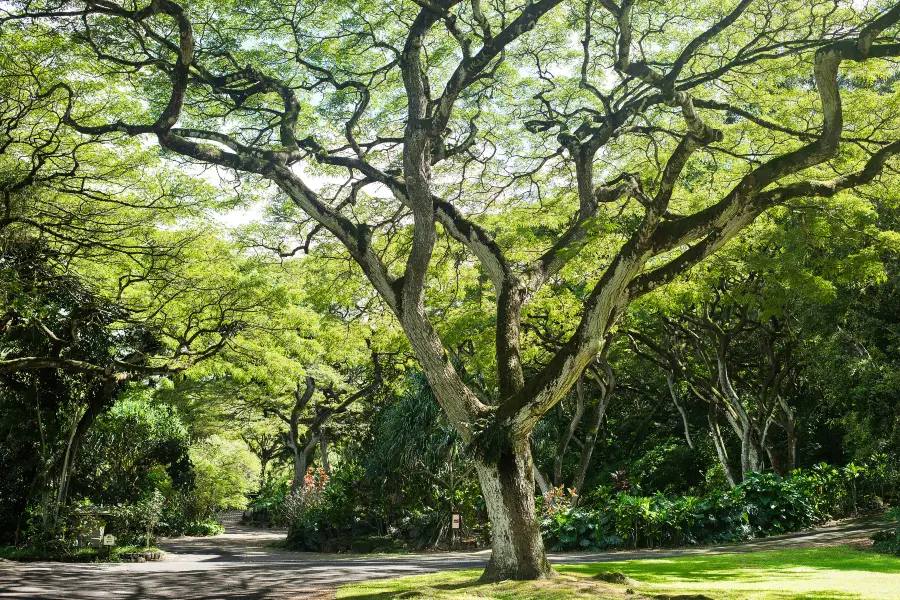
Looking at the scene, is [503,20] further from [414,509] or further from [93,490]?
[93,490]

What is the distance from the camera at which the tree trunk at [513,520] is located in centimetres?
859

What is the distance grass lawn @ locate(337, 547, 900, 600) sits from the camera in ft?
23.9

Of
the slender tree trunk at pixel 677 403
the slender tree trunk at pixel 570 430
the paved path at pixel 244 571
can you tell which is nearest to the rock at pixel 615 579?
the paved path at pixel 244 571

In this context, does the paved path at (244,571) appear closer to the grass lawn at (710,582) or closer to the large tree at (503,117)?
the grass lawn at (710,582)

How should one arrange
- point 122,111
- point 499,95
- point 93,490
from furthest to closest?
1. point 93,490
2. point 499,95
3. point 122,111

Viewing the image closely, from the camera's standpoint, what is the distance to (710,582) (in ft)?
28.8

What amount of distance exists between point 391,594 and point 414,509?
11.0 m

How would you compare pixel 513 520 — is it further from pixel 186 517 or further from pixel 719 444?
pixel 186 517

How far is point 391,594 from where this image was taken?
27.0ft

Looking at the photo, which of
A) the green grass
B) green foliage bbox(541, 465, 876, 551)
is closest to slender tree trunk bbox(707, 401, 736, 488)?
green foliage bbox(541, 465, 876, 551)

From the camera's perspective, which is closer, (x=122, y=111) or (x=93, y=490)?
(x=122, y=111)

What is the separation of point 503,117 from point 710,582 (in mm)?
7903

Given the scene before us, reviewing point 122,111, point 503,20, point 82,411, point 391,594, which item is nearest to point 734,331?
point 503,20

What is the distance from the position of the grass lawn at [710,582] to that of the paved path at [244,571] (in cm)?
135
